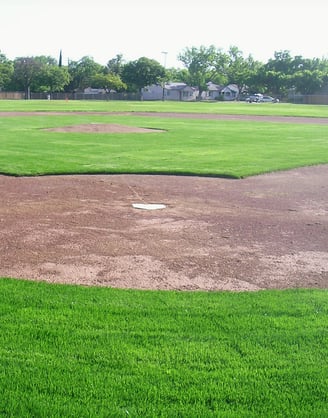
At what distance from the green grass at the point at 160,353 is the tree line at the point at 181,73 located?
393ft

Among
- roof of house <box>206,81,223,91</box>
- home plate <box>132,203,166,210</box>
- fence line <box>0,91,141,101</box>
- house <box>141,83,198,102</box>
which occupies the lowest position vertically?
home plate <box>132,203,166,210</box>

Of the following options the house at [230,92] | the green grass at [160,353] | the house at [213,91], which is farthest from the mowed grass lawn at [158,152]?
the house at [213,91]

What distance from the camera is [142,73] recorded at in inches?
5472

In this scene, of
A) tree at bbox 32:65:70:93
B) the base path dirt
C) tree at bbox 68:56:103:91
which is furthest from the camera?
tree at bbox 68:56:103:91

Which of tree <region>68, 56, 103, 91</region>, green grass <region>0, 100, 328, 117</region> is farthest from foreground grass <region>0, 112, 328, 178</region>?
tree <region>68, 56, 103, 91</region>

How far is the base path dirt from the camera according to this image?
287 inches

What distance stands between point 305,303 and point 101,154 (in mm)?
14809

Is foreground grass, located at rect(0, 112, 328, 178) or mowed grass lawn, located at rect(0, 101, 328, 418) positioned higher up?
foreground grass, located at rect(0, 112, 328, 178)

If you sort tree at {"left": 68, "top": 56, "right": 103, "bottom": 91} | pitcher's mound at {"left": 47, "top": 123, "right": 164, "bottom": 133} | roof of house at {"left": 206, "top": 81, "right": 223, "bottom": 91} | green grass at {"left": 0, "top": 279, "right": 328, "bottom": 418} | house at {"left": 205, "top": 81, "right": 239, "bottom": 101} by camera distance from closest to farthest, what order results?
green grass at {"left": 0, "top": 279, "right": 328, "bottom": 418}, pitcher's mound at {"left": 47, "top": 123, "right": 164, "bottom": 133}, tree at {"left": 68, "top": 56, "right": 103, "bottom": 91}, house at {"left": 205, "top": 81, "right": 239, "bottom": 101}, roof of house at {"left": 206, "top": 81, "right": 223, "bottom": 91}

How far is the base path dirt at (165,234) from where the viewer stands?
23.9ft

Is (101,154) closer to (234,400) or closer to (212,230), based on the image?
(212,230)

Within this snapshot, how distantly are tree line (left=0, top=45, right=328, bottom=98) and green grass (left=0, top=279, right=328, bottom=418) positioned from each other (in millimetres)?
119740

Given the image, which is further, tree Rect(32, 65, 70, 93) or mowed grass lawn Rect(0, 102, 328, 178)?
tree Rect(32, 65, 70, 93)

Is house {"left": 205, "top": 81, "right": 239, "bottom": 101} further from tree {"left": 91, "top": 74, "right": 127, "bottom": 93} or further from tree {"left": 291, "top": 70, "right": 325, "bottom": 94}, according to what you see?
tree {"left": 91, "top": 74, "right": 127, "bottom": 93}
